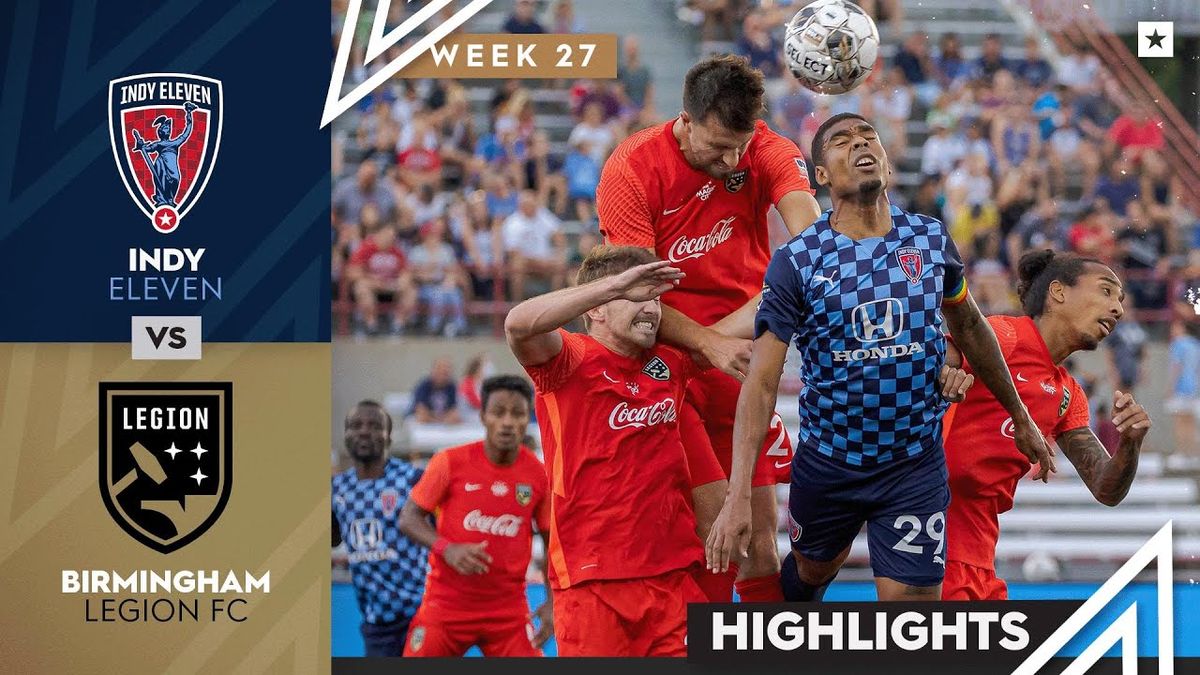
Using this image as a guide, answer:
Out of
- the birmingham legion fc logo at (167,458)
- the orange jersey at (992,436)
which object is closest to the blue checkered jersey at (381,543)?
the birmingham legion fc logo at (167,458)

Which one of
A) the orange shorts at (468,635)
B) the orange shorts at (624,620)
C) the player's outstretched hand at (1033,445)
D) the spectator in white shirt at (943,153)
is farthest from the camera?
the spectator in white shirt at (943,153)

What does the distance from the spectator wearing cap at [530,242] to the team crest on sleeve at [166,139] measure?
10.5 ft

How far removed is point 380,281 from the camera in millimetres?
8016

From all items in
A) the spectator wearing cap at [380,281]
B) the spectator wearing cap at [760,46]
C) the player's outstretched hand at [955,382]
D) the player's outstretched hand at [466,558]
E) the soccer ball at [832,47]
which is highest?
the spectator wearing cap at [760,46]

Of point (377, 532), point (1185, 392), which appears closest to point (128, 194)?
point (377, 532)

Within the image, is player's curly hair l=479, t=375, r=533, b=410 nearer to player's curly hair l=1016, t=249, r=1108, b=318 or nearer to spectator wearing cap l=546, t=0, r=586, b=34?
spectator wearing cap l=546, t=0, r=586, b=34

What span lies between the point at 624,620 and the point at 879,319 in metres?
1.54

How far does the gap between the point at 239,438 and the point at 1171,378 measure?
574 centimetres

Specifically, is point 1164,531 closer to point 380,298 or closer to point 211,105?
point 211,105

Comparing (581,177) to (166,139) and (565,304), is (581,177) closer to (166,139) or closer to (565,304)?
(565,304)

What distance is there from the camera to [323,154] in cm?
516

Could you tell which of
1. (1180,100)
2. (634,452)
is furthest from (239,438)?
(1180,100)

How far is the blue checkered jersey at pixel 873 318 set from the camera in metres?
5.19

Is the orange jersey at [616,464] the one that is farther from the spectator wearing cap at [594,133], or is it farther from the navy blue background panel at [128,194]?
the spectator wearing cap at [594,133]
